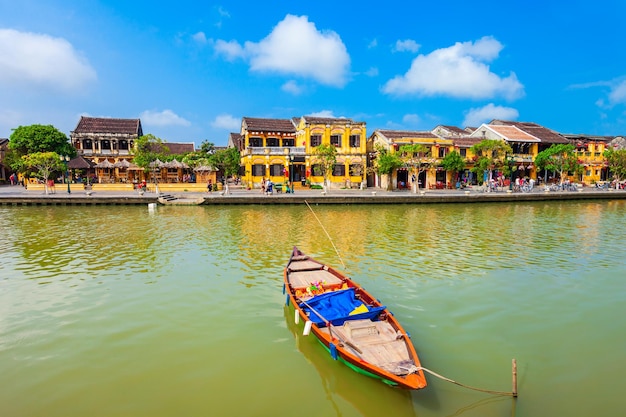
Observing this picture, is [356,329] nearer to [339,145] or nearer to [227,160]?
[339,145]

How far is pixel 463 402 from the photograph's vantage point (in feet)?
18.4

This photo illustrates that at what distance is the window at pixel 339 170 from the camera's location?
139ft

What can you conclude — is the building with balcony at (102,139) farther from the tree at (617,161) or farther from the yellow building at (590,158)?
the tree at (617,161)

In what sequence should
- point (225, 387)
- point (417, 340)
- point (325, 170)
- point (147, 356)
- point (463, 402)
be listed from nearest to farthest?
point (463, 402), point (225, 387), point (147, 356), point (417, 340), point (325, 170)

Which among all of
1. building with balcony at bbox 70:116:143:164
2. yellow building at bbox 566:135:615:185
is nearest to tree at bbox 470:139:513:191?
yellow building at bbox 566:135:615:185

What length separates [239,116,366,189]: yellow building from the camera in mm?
41219

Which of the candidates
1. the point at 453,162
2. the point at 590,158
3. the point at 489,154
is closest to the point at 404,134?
the point at 453,162

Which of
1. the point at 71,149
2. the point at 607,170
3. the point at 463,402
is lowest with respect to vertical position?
the point at 463,402

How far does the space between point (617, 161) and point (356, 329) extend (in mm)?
53084

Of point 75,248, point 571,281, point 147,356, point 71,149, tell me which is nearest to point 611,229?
point 571,281

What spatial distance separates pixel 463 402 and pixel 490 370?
4.04 feet

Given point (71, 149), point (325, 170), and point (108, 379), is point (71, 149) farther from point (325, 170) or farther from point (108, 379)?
point (108, 379)

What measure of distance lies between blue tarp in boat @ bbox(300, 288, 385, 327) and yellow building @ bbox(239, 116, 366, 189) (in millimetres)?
32767

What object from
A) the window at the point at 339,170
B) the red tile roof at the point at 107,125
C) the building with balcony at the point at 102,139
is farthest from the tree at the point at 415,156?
the red tile roof at the point at 107,125
